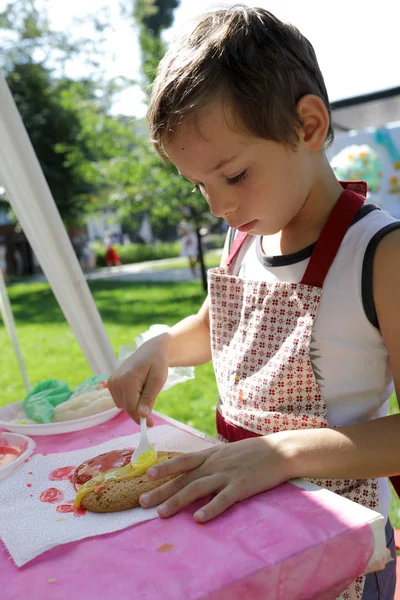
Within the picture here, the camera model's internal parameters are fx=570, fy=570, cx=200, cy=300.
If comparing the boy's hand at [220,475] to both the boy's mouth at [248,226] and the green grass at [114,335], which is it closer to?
the boy's mouth at [248,226]

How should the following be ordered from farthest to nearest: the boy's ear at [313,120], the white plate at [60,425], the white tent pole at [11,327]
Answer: the white tent pole at [11,327] → the white plate at [60,425] → the boy's ear at [313,120]

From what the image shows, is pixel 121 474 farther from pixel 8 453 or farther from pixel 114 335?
pixel 114 335

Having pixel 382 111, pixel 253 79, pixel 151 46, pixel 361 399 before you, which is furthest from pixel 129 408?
pixel 151 46

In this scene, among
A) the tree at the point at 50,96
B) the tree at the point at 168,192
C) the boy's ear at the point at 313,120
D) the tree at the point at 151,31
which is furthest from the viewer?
the tree at the point at 50,96

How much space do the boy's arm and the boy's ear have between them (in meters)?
0.22

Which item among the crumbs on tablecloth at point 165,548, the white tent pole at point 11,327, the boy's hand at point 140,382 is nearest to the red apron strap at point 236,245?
the boy's hand at point 140,382

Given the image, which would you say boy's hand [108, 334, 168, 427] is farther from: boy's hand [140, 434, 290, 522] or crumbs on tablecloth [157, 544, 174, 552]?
crumbs on tablecloth [157, 544, 174, 552]

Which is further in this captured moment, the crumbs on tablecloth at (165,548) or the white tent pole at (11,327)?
the white tent pole at (11,327)

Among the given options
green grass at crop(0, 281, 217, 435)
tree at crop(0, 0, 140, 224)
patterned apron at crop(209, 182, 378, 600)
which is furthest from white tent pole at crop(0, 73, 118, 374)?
tree at crop(0, 0, 140, 224)

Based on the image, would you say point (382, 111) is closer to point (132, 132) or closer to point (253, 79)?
point (132, 132)

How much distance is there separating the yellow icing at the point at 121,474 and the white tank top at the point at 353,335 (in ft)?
1.05

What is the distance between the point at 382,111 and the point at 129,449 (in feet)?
23.6

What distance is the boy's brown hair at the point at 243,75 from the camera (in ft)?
3.02

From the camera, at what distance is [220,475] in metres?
0.82
